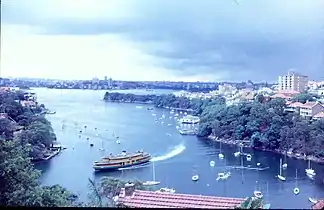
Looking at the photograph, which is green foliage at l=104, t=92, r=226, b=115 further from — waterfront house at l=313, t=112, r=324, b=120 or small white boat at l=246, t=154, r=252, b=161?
waterfront house at l=313, t=112, r=324, b=120

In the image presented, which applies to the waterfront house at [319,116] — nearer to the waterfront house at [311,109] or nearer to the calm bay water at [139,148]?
the waterfront house at [311,109]

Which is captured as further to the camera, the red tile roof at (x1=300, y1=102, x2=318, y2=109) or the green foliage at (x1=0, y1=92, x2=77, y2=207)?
the red tile roof at (x1=300, y1=102, x2=318, y2=109)

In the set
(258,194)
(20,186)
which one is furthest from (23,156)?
(258,194)

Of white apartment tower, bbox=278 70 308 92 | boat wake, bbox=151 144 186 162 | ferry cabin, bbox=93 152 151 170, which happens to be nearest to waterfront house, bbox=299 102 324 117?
white apartment tower, bbox=278 70 308 92

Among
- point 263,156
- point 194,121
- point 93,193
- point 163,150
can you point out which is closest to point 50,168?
point 93,193

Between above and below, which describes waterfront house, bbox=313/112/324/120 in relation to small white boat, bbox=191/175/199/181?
above

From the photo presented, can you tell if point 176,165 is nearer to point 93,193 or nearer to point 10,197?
point 93,193

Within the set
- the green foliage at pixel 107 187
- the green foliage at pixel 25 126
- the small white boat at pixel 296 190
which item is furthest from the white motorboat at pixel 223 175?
the green foliage at pixel 25 126
